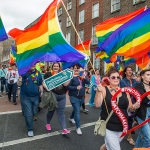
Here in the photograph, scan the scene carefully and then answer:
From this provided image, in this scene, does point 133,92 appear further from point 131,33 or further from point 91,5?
point 91,5

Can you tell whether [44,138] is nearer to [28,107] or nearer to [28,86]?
[28,107]

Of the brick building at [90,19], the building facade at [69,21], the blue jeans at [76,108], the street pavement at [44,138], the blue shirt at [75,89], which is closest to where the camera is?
the street pavement at [44,138]

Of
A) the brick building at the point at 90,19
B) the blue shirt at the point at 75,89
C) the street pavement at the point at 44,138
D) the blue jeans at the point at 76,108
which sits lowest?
the street pavement at the point at 44,138

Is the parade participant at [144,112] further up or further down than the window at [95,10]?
further down

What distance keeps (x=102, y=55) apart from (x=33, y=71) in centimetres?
297

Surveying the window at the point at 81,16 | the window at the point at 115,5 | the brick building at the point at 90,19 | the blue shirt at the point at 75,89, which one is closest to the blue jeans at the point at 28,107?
the blue shirt at the point at 75,89

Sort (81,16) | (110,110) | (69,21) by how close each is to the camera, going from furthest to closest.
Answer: (69,21) < (81,16) < (110,110)

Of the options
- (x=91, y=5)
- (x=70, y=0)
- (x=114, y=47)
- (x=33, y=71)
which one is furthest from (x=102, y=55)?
(x=70, y=0)

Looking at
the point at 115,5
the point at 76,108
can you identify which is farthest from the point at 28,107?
the point at 115,5

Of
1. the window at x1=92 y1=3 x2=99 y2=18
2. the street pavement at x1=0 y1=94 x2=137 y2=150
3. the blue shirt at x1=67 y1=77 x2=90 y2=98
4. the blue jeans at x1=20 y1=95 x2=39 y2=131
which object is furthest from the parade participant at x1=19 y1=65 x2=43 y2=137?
the window at x1=92 y1=3 x2=99 y2=18

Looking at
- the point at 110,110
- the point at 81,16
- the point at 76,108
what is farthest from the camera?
the point at 81,16

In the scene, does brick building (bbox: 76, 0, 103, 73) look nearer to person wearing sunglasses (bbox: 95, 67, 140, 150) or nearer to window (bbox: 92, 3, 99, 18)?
window (bbox: 92, 3, 99, 18)

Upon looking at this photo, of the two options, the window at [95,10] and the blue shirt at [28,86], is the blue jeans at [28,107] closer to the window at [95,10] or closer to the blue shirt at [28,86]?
the blue shirt at [28,86]

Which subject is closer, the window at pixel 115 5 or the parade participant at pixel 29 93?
the parade participant at pixel 29 93
